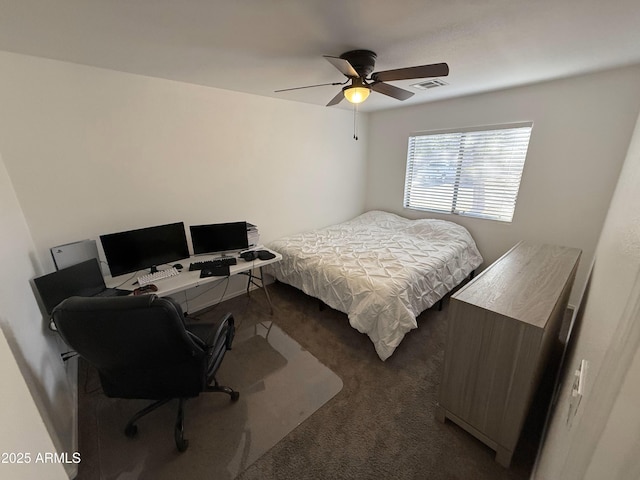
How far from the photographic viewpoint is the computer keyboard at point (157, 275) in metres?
2.13

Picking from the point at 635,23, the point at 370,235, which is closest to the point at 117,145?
the point at 370,235

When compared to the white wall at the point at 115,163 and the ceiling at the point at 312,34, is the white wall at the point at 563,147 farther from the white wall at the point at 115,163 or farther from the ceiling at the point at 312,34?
the white wall at the point at 115,163

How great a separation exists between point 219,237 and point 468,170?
3273 millimetres

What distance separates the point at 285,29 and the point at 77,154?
1.91m

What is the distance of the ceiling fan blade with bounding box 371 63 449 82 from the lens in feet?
5.32

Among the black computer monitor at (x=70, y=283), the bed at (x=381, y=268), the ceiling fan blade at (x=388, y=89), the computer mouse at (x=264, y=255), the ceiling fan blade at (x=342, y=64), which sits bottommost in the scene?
the bed at (x=381, y=268)

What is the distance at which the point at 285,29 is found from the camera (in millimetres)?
1497

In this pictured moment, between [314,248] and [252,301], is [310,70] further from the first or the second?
[252,301]

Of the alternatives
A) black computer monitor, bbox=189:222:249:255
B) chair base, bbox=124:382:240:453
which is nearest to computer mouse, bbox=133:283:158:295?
black computer monitor, bbox=189:222:249:255

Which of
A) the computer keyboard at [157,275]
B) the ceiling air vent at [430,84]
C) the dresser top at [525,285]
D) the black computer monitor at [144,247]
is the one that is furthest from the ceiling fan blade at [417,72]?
the computer keyboard at [157,275]

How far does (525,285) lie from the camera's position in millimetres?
1565

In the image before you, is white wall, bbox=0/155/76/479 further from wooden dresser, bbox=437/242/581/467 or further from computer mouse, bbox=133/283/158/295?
wooden dresser, bbox=437/242/581/467

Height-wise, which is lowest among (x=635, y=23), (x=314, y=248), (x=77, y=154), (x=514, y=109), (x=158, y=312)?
(x=314, y=248)

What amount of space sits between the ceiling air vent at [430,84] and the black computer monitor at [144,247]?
2.79 meters
